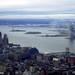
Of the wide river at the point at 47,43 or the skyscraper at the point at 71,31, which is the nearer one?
the wide river at the point at 47,43

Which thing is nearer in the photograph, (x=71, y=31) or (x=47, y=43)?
(x=47, y=43)

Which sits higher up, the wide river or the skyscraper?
the skyscraper

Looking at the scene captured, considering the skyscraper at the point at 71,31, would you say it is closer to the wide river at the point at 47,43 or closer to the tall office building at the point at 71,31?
the tall office building at the point at 71,31

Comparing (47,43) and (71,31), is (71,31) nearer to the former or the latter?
(71,31)

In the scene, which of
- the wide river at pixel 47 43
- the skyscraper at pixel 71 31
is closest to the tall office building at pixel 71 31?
the skyscraper at pixel 71 31

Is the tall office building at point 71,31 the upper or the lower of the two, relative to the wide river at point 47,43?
upper

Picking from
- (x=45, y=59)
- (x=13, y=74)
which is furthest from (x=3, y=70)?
(x=45, y=59)

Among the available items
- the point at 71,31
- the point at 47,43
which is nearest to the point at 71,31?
the point at 71,31

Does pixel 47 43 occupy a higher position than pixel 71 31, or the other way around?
pixel 71 31

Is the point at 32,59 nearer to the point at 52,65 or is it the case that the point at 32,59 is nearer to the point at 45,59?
the point at 45,59

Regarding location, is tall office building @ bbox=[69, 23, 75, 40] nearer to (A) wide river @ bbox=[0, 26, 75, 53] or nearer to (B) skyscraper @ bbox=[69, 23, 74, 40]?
(B) skyscraper @ bbox=[69, 23, 74, 40]

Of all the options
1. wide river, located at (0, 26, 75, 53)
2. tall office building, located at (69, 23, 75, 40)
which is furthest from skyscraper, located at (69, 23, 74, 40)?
wide river, located at (0, 26, 75, 53)
